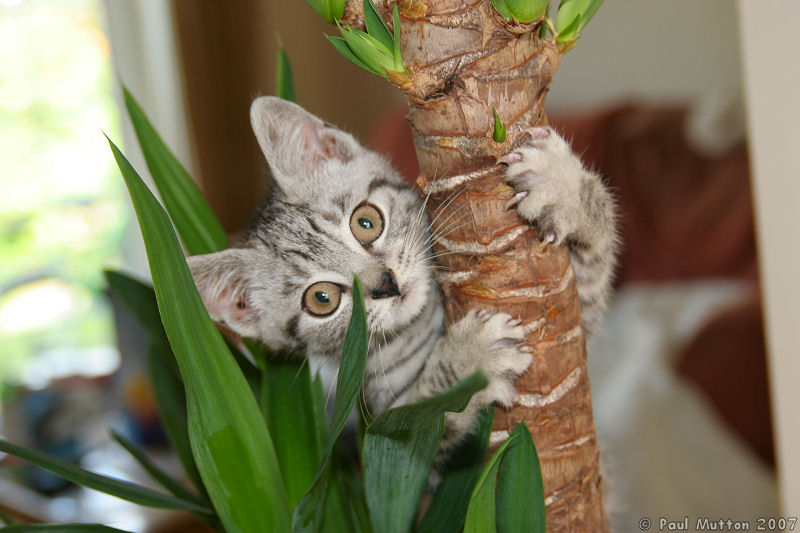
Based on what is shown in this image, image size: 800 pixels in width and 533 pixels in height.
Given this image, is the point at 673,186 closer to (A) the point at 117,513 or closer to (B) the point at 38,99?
(A) the point at 117,513

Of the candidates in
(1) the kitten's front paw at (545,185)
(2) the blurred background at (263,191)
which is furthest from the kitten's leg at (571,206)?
(2) the blurred background at (263,191)

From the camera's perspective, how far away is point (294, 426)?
0.63 meters

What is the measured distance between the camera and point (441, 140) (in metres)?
0.54

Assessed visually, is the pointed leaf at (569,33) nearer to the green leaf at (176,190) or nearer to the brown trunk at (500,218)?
the brown trunk at (500,218)

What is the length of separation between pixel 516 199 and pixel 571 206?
→ 103 millimetres

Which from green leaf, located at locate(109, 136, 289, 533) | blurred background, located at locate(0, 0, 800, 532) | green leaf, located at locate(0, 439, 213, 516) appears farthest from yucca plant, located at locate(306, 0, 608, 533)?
blurred background, located at locate(0, 0, 800, 532)

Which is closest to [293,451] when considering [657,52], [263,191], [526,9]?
[526,9]

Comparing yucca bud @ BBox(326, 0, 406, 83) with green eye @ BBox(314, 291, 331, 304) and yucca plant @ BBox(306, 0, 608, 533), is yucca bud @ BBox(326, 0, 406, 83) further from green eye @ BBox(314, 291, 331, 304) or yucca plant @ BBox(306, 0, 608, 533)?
green eye @ BBox(314, 291, 331, 304)

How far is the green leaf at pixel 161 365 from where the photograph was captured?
74cm

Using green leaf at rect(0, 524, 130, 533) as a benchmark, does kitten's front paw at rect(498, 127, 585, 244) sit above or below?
above

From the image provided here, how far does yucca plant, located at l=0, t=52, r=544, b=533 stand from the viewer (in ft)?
1.61

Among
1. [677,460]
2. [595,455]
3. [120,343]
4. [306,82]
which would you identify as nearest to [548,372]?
[595,455]

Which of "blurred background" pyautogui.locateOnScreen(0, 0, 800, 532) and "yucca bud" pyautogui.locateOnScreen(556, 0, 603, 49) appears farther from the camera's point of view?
"blurred background" pyautogui.locateOnScreen(0, 0, 800, 532)

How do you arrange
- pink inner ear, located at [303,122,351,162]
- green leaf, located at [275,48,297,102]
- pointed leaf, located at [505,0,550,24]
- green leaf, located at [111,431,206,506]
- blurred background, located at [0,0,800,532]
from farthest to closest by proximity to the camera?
1. blurred background, located at [0,0,800,532]
2. pink inner ear, located at [303,122,351,162]
3. green leaf, located at [275,48,297,102]
4. green leaf, located at [111,431,206,506]
5. pointed leaf, located at [505,0,550,24]
